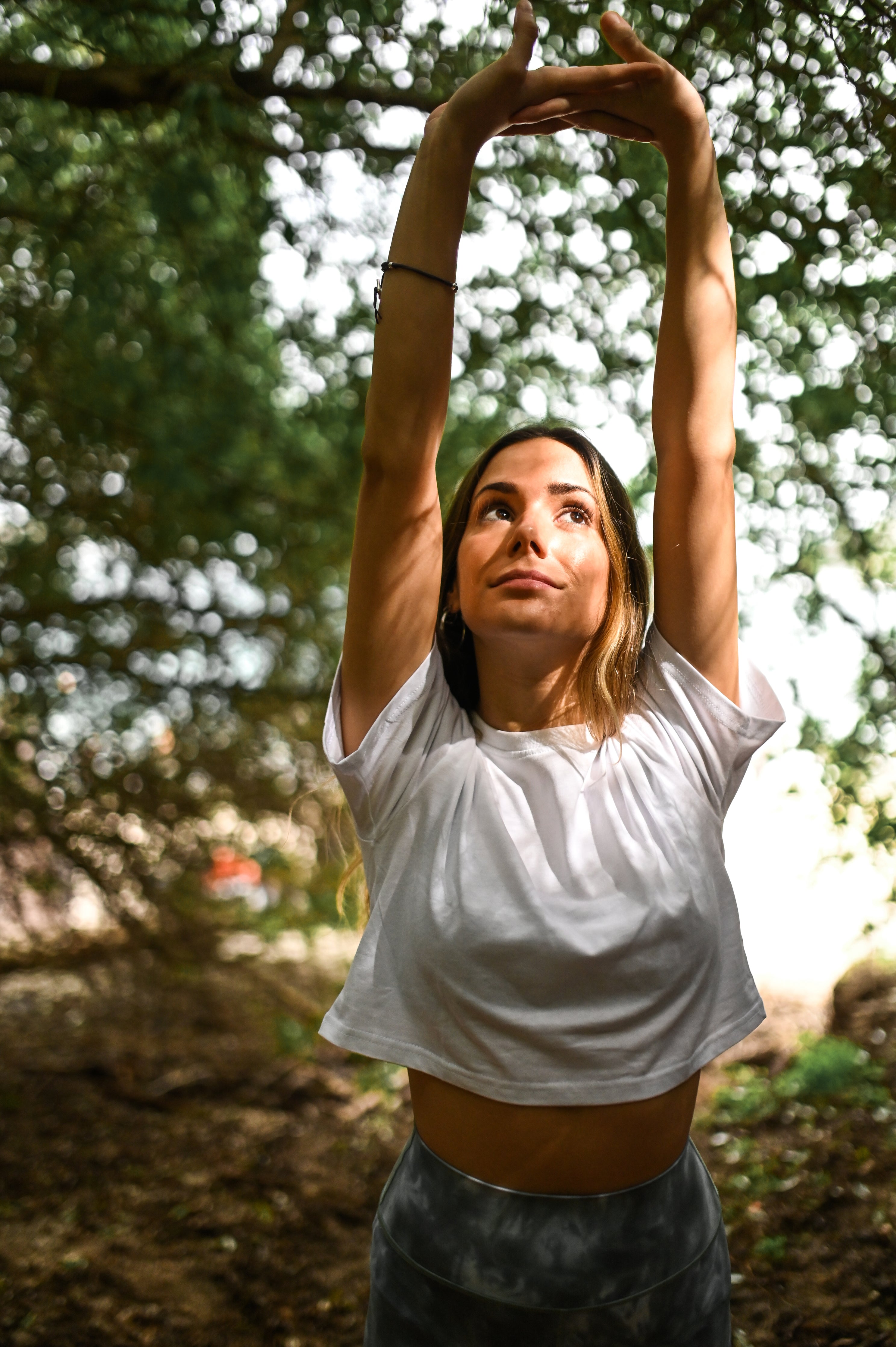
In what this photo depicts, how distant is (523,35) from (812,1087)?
305 cm

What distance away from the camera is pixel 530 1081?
4.06 feet

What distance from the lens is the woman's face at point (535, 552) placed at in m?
1.39

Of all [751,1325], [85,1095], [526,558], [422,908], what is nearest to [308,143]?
[526,558]

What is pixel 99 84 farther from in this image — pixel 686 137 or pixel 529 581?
pixel 529 581

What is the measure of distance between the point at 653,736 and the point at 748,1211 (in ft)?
6.50

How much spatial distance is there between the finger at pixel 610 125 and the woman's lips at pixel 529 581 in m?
0.61

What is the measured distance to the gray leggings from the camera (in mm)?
1239

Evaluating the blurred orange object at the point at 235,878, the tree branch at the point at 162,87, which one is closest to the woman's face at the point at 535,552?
the tree branch at the point at 162,87

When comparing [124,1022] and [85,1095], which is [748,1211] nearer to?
[85,1095]

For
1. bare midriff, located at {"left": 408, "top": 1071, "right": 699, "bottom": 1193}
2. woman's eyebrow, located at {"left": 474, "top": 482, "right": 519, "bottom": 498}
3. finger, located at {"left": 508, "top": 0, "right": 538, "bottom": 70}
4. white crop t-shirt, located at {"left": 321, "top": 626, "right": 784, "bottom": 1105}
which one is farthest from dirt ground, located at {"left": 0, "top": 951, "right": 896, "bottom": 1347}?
finger, located at {"left": 508, "top": 0, "right": 538, "bottom": 70}

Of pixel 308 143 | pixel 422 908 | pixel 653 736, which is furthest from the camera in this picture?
pixel 308 143

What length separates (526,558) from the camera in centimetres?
140

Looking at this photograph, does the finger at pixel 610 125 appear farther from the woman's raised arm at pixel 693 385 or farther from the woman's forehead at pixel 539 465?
the woman's forehead at pixel 539 465

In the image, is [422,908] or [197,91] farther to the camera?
[197,91]
